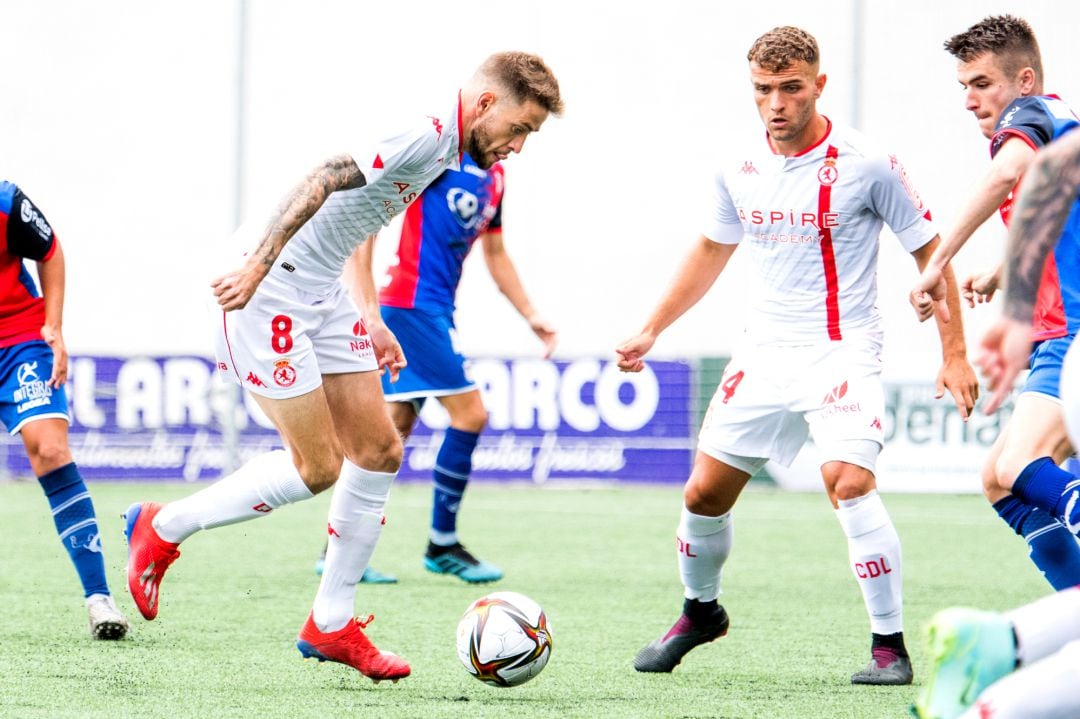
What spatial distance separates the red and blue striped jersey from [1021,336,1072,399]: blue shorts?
354 cm

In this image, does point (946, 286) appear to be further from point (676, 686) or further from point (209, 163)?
point (209, 163)

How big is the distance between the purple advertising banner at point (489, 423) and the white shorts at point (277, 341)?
9.21 metres

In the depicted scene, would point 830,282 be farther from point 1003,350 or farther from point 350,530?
point 1003,350

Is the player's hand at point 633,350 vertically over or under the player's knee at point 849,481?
over

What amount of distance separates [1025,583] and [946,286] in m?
3.30

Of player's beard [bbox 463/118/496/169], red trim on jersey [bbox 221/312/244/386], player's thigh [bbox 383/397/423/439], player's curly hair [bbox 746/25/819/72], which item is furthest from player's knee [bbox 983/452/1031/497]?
player's thigh [bbox 383/397/423/439]

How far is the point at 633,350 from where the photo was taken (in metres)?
5.26

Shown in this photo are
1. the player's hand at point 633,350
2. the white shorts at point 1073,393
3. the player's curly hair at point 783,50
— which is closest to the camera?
the white shorts at point 1073,393

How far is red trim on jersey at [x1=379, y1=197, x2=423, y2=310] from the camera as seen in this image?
799 centimetres

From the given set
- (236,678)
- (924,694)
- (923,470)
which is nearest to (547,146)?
(923,470)

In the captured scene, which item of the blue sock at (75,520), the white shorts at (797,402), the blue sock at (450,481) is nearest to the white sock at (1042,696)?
the white shorts at (797,402)

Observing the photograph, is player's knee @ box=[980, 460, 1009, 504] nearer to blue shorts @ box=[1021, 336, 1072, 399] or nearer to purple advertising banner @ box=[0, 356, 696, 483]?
blue shorts @ box=[1021, 336, 1072, 399]

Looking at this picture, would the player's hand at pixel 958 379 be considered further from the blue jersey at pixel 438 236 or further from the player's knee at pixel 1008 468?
the blue jersey at pixel 438 236

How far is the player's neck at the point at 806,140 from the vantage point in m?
5.09
